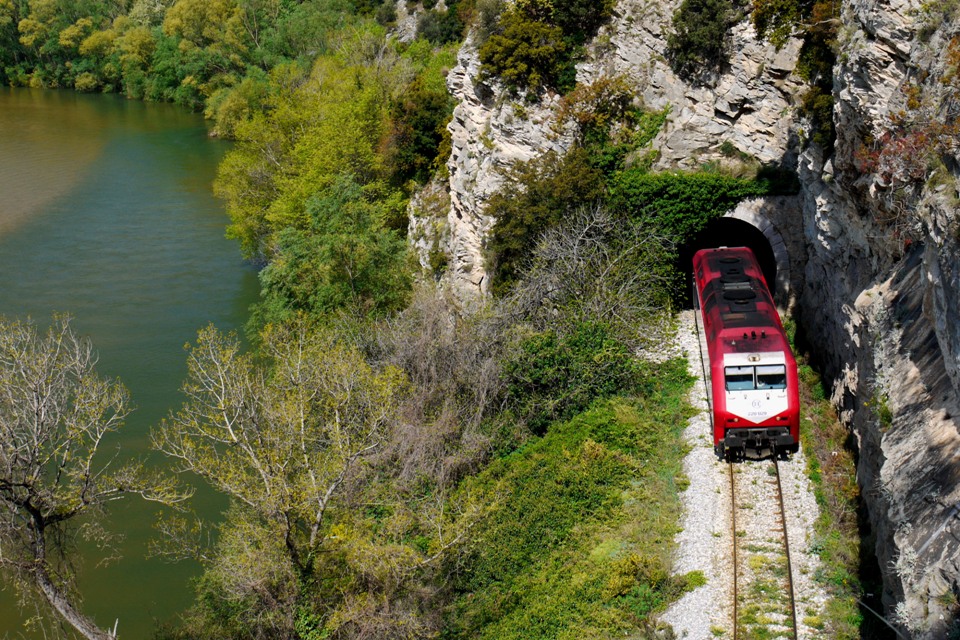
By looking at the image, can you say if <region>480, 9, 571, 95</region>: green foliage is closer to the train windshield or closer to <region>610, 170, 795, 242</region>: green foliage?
<region>610, 170, 795, 242</region>: green foliage

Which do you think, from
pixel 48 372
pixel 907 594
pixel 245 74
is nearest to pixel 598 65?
pixel 48 372

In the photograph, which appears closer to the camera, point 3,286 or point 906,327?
point 906,327

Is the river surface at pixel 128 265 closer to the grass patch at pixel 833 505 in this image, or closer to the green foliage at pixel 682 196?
the green foliage at pixel 682 196

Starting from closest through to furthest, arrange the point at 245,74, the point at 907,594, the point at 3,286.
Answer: the point at 907,594 < the point at 3,286 < the point at 245,74

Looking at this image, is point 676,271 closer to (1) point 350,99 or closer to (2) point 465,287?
(2) point 465,287

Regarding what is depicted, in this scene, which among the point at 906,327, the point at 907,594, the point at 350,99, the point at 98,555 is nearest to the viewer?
the point at 907,594

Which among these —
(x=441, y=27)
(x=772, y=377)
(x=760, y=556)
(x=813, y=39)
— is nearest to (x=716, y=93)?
(x=813, y=39)

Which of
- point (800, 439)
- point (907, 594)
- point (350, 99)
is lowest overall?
Answer: point (800, 439)
